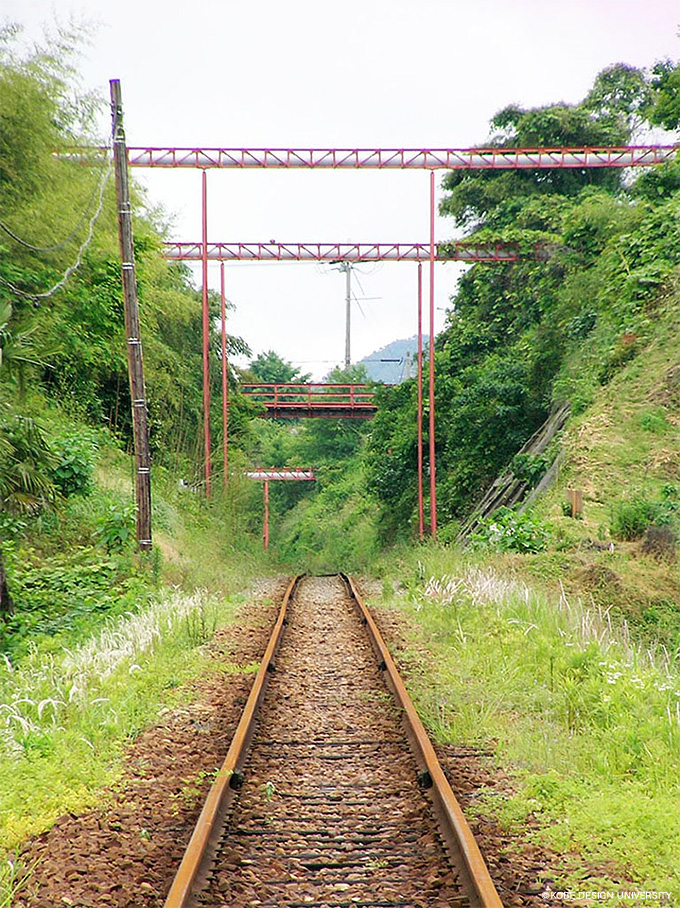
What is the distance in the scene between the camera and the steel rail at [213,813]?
3816mm

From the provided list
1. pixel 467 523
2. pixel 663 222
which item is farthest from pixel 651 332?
pixel 467 523

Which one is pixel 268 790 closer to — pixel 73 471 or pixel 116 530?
pixel 73 471

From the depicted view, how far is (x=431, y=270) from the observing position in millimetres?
22000

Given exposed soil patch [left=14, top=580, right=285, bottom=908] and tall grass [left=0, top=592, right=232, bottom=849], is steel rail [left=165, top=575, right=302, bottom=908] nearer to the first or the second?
exposed soil patch [left=14, top=580, right=285, bottom=908]

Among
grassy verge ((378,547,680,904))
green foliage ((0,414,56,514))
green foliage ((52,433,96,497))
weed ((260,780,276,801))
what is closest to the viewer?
grassy verge ((378,547,680,904))

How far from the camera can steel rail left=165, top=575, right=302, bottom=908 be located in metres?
3.82

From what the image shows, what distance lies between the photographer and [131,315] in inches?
550

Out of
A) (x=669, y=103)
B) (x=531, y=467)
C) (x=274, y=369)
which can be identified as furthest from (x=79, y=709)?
(x=274, y=369)

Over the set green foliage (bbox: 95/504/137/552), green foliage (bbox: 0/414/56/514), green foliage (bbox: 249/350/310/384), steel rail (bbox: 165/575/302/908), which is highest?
green foliage (bbox: 249/350/310/384)

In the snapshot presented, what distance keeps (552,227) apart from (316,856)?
3014cm

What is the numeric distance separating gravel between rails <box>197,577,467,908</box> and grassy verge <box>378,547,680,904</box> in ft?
1.60

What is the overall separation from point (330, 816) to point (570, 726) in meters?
2.28

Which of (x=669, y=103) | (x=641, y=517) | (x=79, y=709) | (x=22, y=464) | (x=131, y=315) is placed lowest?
(x=79, y=709)

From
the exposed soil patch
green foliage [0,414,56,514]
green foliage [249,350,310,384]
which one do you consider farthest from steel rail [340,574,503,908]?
green foliage [249,350,310,384]
